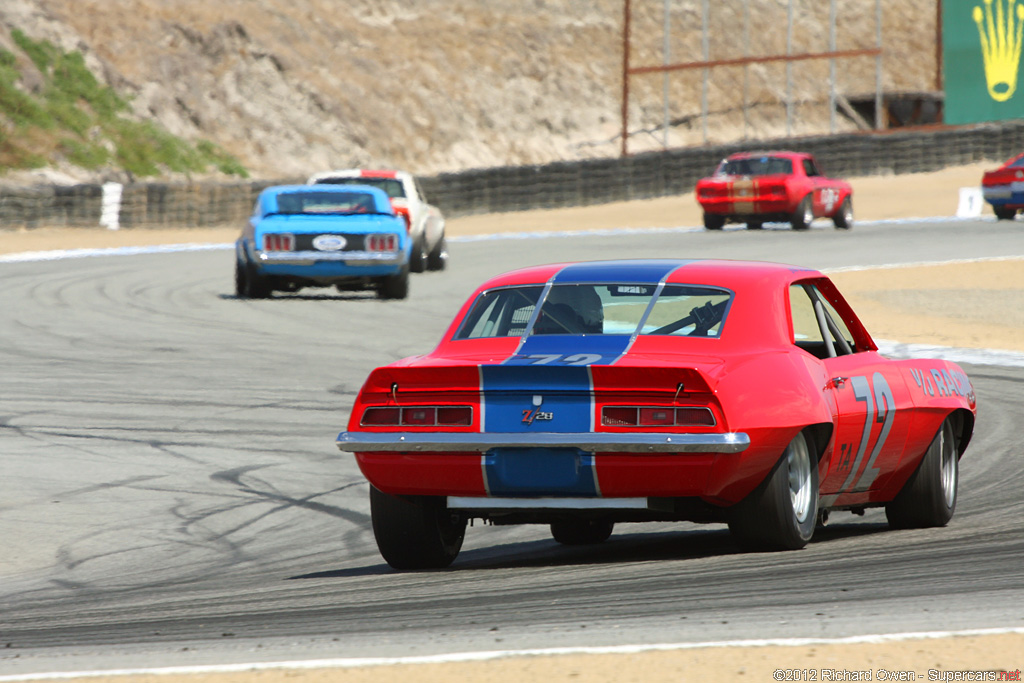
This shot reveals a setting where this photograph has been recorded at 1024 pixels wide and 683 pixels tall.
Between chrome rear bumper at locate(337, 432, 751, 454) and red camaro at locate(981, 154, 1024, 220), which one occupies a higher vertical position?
red camaro at locate(981, 154, 1024, 220)

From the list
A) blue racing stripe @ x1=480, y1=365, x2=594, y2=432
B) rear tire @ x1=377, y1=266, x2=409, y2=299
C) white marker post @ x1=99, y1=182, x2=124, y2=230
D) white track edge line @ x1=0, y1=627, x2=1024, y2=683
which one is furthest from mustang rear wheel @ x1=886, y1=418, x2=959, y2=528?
white marker post @ x1=99, y1=182, x2=124, y2=230

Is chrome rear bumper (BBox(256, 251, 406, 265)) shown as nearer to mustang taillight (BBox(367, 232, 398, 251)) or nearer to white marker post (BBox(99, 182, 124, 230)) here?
mustang taillight (BBox(367, 232, 398, 251))

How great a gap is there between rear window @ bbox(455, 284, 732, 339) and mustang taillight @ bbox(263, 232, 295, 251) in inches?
456

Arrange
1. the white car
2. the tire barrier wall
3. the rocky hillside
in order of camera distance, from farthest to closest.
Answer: the rocky hillside → the tire barrier wall → the white car

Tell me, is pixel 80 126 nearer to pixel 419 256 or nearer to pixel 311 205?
pixel 419 256

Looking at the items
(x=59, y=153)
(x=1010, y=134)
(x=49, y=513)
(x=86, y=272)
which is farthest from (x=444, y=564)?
(x=1010, y=134)

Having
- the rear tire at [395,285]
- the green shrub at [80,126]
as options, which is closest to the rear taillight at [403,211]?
the rear tire at [395,285]

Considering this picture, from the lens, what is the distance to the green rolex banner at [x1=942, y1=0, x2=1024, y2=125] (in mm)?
52781

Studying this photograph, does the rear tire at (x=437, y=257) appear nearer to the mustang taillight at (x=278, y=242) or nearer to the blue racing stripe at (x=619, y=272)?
the mustang taillight at (x=278, y=242)

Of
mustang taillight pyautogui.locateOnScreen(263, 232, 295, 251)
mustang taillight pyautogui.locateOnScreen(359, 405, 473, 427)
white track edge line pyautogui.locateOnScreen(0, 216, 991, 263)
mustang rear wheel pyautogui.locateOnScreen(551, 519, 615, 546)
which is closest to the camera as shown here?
mustang taillight pyautogui.locateOnScreen(359, 405, 473, 427)

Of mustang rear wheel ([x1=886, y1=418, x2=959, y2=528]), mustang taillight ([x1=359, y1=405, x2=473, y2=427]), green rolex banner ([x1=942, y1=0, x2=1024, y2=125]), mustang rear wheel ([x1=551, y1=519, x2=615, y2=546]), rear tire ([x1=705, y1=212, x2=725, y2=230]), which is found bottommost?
mustang rear wheel ([x1=551, y1=519, x2=615, y2=546])

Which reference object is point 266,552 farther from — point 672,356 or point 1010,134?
point 1010,134

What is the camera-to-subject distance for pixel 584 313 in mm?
6641

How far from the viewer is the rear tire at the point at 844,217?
3116cm
